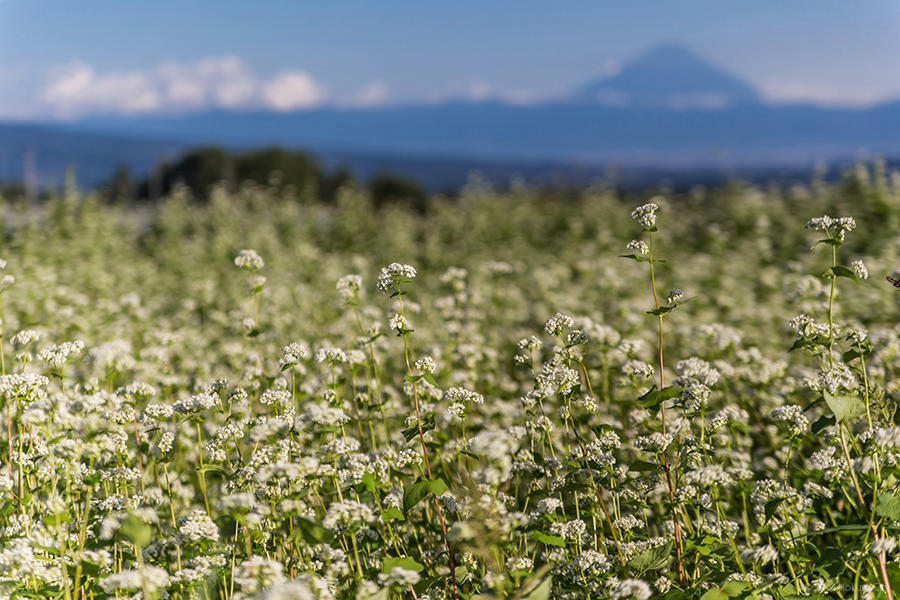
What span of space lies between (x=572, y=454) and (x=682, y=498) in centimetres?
71

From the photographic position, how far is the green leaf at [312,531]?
2420mm

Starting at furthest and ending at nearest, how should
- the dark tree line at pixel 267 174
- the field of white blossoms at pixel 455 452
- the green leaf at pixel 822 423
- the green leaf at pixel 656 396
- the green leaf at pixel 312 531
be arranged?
the dark tree line at pixel 267 174, the green leaf at pixel 656 396, the green leaf at pixel 822 423, the field of white blossoms at pixel 455 452, the green leaf at pixel 312 531

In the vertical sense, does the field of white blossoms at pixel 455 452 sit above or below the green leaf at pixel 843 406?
below

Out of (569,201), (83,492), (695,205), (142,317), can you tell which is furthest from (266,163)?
(83,492)

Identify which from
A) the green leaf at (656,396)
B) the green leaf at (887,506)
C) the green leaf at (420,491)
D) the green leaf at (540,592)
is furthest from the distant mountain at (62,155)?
the green leaf at (887,506)

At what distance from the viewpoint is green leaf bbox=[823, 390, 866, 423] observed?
Answer: 99.0 inches

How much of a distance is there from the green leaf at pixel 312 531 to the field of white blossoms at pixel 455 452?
14 millimetres

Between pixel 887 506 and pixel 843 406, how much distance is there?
38 cm

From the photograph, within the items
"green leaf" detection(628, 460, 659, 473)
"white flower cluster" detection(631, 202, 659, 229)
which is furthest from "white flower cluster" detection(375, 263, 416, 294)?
"green leaf" detection(628, 460, 659, 473)

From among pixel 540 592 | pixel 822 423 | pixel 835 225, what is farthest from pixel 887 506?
pixel 540 592

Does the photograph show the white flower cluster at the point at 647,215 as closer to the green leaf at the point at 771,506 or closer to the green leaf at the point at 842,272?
the green leaf at the point at 842,272

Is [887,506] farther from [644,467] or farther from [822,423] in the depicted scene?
[644,467]

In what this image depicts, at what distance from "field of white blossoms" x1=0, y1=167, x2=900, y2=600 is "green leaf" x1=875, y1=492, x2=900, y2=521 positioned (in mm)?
11

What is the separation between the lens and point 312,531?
8.02ft
